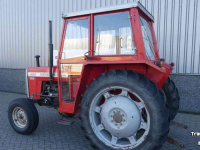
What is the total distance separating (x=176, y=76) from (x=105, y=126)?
3360 mm

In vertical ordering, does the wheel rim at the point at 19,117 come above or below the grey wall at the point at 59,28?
below

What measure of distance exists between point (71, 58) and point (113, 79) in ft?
3.22

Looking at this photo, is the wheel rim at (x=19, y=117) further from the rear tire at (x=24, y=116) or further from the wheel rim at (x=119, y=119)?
the wheel rim at (x=119, y=119)

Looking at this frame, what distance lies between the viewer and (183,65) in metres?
5.16

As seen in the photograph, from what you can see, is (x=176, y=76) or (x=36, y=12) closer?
(x=176, y=76)

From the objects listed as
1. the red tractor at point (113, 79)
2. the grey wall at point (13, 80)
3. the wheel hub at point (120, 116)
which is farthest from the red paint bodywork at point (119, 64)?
the grey wall at point (13, 80)

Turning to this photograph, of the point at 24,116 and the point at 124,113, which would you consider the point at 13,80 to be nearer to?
the point at 24,116

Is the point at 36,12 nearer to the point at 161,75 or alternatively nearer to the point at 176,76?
the point at 176,76

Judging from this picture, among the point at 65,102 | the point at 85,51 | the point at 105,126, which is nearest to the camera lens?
the point at 105,126

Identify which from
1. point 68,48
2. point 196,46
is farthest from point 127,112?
point 196,46

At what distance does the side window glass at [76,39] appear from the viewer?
10.0 ft

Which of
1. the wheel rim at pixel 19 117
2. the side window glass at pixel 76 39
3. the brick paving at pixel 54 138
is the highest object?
the side window glass at pixel 76 39

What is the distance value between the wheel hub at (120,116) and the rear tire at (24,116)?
1484 millimetres

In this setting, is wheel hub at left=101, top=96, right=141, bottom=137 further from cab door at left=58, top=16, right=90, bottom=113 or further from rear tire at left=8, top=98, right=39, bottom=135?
rear tire at left=8, top=98, right=39, bottom=135
